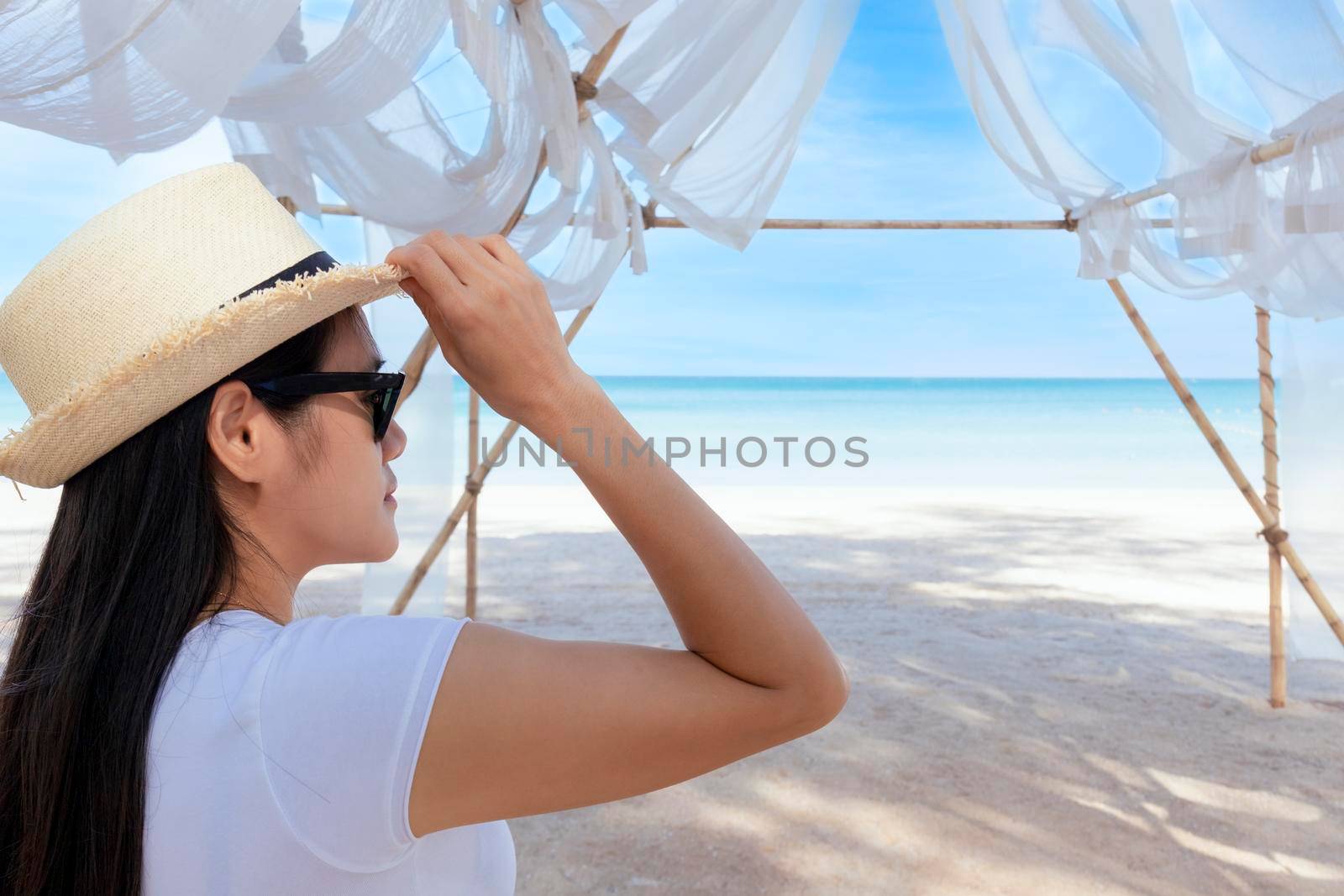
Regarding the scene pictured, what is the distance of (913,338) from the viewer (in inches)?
963

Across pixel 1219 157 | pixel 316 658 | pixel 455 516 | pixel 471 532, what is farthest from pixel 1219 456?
pixel 316 658

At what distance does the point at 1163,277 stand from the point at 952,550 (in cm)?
334

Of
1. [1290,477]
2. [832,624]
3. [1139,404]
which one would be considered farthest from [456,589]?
[1139,404]

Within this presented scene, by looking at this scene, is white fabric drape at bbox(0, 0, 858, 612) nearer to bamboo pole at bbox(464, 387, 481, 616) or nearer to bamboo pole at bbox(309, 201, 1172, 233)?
bamboo pole at bbox(309, 201, 1172, 233)

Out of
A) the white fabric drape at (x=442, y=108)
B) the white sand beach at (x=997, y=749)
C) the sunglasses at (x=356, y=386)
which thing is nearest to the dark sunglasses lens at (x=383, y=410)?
the sunglasses at (x=356, y=386)

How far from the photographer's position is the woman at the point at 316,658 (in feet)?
1.69

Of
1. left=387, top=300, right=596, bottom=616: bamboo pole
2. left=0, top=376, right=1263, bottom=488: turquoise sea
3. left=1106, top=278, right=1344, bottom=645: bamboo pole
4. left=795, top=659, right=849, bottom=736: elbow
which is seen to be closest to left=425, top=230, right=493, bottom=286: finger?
left=795, top=659, right=849, bottom=736: elbow

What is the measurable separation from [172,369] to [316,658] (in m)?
0.22

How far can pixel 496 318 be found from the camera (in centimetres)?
56

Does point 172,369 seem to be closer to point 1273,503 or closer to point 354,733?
point 354,733

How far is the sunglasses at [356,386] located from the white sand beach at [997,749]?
1678 millimetres

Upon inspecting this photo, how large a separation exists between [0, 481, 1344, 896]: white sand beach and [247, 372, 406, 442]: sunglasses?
1.68 m

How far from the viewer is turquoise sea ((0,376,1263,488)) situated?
46.6 feet

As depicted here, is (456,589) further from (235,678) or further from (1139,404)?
(1139,404)
